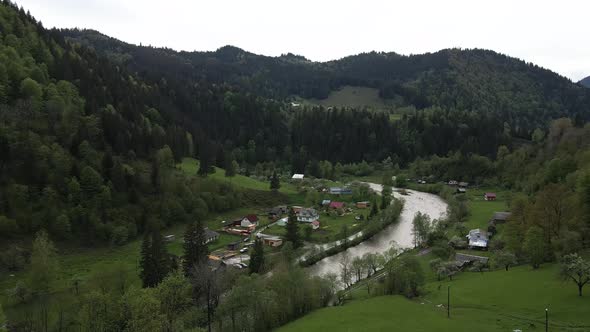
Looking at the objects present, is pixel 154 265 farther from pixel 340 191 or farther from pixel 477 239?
pixel 340 191

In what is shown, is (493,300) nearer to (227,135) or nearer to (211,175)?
(211,175)

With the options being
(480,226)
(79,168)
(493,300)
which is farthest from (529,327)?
(79,168)

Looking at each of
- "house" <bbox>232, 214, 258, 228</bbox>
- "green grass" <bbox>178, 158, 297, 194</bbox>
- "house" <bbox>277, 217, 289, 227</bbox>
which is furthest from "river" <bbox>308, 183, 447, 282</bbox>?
"green grass" <bbox>178, 158, 297, 194</bbox>

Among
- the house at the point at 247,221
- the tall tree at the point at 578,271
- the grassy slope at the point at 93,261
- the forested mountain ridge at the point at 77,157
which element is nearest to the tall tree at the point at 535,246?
the tall tree at the point at 578,271

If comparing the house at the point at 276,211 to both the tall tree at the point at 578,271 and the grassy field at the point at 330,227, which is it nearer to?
the grassy field at the point at 330,227

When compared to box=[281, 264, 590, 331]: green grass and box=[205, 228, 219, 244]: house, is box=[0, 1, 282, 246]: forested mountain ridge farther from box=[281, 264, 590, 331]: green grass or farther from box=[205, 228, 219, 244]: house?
box=[281, 264, 590, 331]: green grass

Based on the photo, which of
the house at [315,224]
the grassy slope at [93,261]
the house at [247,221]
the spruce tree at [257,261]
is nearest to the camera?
the grassy slope at [93,261]

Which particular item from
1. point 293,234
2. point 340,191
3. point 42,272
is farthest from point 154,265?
point 340,191
